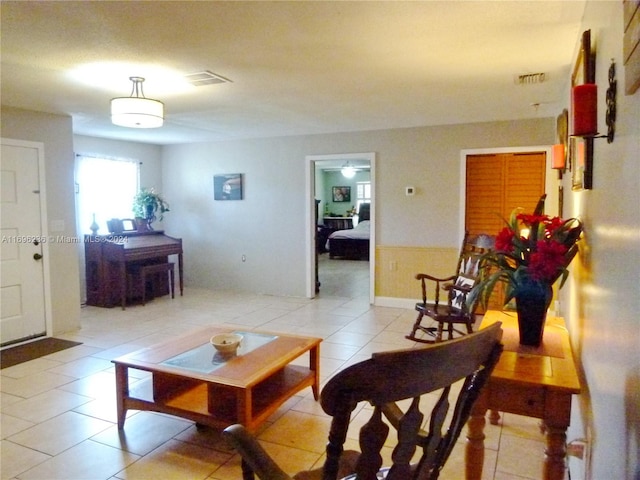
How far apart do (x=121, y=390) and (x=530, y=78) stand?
3468 millimetres

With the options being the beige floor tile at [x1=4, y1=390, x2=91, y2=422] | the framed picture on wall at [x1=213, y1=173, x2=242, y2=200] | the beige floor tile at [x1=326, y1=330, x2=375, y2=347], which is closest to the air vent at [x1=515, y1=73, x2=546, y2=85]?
the beige floor tile at [x1=326, y1=330, x2=375, y2=347]

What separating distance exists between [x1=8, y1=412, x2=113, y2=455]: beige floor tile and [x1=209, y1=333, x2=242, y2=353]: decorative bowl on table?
2.61ft

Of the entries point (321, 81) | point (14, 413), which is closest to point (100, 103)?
point (321, 81)

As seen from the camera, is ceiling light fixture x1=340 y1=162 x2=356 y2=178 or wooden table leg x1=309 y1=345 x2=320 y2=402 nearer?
wooden table leg x1=309 y1=345 x2=320 y2=402

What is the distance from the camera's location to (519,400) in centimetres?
156

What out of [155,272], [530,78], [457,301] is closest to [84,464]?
[457,301]

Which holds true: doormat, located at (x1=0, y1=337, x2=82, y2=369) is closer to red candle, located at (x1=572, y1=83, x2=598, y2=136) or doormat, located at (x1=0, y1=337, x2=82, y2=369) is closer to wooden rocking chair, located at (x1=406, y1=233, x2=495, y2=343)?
wooden rocking chair, located at (x1=406, y1=233, x2=495, y2=343)

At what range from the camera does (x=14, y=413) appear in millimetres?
2717

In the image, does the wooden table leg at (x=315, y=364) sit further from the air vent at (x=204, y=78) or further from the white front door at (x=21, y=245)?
the white front door at (x=21, y=245)

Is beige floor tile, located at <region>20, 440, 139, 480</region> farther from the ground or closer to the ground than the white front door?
closer to the ground

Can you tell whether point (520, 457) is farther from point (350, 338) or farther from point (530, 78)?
point (530, 78)

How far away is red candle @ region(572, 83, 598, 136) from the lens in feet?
4.90

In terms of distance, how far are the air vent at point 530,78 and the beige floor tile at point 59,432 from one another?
3.63m

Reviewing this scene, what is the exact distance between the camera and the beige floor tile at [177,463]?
2.10 metres
